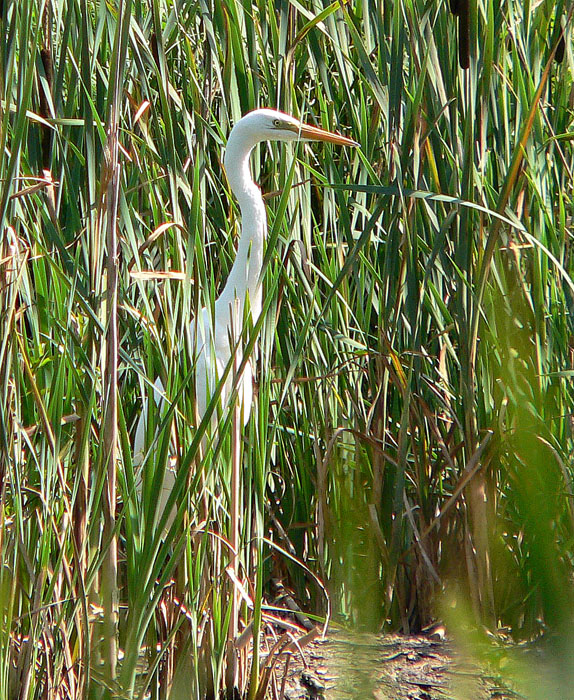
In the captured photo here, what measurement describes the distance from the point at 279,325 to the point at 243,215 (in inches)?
9.6

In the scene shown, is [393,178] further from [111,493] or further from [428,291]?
[111,493]

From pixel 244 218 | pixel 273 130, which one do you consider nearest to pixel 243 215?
pixel 244 218

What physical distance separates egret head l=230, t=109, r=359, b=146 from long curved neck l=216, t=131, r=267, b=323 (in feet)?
0.08

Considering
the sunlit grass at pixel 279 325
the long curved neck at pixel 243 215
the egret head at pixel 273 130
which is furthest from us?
the long curved neck at pixel 243 215

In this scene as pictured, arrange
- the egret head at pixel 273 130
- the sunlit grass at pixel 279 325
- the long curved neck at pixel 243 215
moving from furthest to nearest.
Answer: the long curved neck at pixel 243 215 → the egret head at pixel 273 130 → the sunlit grass at pixel 279 325

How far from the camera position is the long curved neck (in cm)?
172

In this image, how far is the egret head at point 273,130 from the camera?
5.21ft

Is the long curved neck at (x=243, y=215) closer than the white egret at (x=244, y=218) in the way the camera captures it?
No

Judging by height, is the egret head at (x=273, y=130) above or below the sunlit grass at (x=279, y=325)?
above

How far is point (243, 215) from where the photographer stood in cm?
179

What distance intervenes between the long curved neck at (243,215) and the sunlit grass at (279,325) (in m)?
0.06

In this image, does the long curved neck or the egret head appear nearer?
the egret head

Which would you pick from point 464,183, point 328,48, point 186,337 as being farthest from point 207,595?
point 328,48

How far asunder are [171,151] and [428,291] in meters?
0.54
